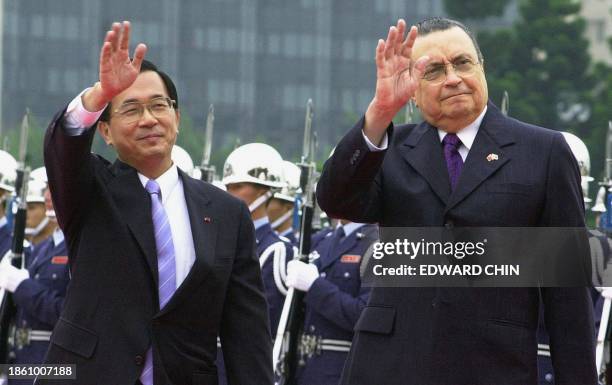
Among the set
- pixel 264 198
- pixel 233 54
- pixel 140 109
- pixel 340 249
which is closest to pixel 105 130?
pixel 140 109

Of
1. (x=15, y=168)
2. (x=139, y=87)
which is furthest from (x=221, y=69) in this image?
(x=139, y=87)

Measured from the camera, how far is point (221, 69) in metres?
85.4

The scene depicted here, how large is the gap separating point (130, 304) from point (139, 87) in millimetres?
809

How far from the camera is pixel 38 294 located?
34.4ft

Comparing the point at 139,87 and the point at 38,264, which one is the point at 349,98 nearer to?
the point at 38,264

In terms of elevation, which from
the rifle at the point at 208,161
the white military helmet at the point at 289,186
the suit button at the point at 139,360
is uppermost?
the rifle at the point at 208,161

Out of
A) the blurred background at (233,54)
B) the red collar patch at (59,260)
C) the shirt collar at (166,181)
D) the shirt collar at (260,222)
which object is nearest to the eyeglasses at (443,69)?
the shirt collar at (166,181)

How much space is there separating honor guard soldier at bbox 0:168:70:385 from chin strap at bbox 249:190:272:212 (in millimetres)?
1348

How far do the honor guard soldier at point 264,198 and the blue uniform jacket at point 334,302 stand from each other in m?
0.30

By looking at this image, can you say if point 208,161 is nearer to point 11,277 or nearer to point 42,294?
point 11,277

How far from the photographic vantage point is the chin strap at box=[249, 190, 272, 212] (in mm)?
10727

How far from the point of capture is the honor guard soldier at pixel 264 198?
10.1m

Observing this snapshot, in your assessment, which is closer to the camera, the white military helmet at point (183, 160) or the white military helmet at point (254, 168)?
the white military helmet at point (254, 168)

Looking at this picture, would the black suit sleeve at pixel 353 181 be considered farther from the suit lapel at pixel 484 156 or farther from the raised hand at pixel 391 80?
the suit lapel at pixel 484 156
